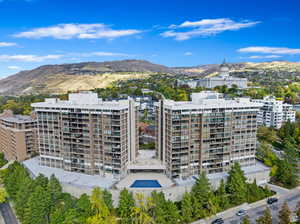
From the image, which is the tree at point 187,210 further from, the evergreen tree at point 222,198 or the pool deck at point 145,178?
the evergreen tree at point 222,198

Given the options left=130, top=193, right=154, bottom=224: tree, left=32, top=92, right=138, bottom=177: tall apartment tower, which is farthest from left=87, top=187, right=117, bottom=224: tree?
left=32, top=92, right=138, bottom=177: tall apartment tower

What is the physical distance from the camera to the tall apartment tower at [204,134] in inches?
1955

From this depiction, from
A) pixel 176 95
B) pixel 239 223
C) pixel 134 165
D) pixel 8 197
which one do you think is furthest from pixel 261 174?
pixel 176 95

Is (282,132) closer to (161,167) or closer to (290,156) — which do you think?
(290,156)

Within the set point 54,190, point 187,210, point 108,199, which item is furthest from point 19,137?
point 187,210

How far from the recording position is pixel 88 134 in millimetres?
52312

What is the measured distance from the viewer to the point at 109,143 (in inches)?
2003

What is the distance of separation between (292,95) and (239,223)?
111158 mm

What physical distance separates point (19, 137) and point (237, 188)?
59.9 m

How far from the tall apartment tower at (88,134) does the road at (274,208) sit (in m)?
24.7

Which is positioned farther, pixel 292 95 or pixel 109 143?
pixel 292 95

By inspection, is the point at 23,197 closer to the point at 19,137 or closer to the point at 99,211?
the point at 99,211

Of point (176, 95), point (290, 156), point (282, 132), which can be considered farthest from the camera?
point (176, 95)

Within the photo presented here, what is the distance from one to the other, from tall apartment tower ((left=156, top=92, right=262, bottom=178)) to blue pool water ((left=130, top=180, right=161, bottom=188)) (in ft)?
14.1
